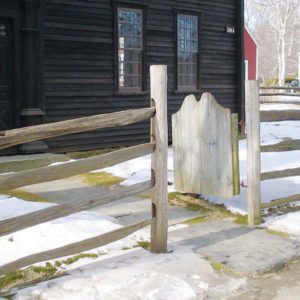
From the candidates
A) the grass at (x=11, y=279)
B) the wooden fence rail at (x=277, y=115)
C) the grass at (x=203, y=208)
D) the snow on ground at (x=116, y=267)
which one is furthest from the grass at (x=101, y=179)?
the grass at (x=11, y=279)

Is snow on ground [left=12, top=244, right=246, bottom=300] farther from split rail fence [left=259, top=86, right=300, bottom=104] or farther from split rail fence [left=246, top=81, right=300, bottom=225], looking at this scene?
split rail fence [left=259, top=86, right=300, bottom=104]

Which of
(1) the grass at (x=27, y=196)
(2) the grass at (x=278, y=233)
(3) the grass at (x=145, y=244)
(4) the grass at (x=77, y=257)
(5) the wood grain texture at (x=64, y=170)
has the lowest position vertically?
(2) the grass at (x=278, y=233)

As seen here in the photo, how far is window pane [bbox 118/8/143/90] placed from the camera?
1146cm

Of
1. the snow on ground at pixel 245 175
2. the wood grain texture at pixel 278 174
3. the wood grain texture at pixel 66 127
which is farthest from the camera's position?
the snow on ground at pixel 245 175

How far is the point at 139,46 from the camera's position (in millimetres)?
11820

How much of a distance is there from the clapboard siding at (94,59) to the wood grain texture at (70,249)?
6118mm

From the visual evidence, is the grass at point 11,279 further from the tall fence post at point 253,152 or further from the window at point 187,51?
the window at point 187,51

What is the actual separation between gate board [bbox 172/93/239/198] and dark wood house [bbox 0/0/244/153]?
157 inches

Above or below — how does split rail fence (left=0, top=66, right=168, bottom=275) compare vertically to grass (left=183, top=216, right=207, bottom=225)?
above

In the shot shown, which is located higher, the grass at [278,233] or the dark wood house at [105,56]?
the dark wood house at [105,56]

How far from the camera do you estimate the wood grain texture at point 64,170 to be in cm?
366

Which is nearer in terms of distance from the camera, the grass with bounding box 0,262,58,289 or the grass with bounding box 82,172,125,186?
the grass with bounding box 0,262,58,289

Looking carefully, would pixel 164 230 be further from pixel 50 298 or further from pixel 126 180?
pixel 126 180

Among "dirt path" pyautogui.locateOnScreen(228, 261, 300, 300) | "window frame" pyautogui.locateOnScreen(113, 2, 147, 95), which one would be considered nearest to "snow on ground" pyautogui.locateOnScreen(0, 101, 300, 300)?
"dirt path" pyautogui.locateOnScreen(228, 261, 300, 300)
